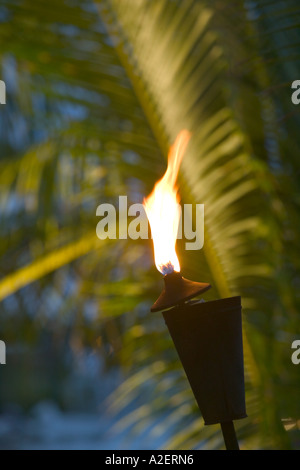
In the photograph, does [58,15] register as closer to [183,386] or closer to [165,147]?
[165,147]

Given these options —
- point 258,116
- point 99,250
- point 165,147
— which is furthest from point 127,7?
point 99,250

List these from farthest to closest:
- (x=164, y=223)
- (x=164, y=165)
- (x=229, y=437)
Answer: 1. (x=164, y=165)
2. (x=164, y=223)
3. (x=229, y=437)

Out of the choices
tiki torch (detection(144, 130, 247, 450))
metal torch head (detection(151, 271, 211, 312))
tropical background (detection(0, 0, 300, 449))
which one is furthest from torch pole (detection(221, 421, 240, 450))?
tropical background (detection(0, 0, 300, 449))

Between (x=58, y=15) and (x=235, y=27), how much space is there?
0.46 meters

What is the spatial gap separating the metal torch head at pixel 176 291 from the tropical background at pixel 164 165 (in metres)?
0.80

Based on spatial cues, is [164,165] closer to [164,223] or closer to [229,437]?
[164,223]

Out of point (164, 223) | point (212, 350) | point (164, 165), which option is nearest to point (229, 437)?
point (212, 350)

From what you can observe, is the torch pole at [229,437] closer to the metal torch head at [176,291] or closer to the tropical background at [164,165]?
the metal torch head at [176,291]

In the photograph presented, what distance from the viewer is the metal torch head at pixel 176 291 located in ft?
2.73

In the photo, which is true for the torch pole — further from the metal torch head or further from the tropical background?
the tropical background

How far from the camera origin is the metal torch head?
2.73ft

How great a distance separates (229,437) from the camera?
0.82 meters

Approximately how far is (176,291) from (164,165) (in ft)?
3.05

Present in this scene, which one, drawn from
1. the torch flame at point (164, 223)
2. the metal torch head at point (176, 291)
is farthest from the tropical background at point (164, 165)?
the metal torch head at point (176, 291)
